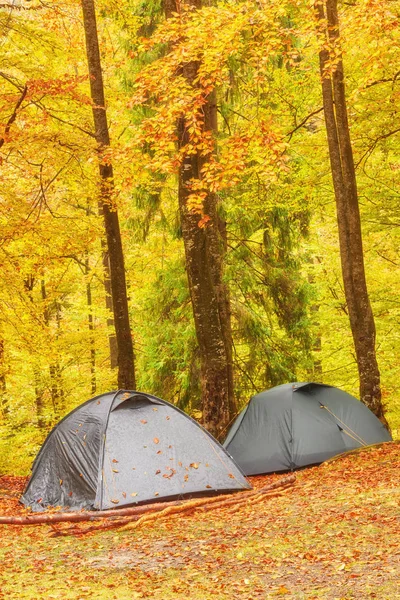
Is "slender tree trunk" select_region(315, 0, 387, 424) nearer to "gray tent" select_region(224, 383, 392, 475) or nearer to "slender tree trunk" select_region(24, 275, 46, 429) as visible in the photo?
"gray tent" select_region(224, 383, 392, 475)

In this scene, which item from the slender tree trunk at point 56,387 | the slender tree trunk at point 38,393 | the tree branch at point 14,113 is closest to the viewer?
the tree branch at point 14,113

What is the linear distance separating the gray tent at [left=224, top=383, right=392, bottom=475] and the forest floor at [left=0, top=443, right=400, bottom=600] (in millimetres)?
2680

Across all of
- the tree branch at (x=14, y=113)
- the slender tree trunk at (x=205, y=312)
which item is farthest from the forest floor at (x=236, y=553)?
the tree branch at (x=14, y=113)

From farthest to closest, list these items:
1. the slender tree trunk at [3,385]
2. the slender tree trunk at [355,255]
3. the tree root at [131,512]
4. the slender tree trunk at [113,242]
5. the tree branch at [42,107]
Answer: the slender tree trunk at [3,385] < the slender tree trunk at [113,242] < the slender tree trunk at [355,255] < the tree branch at [42,107] < the tree root at [131,512]

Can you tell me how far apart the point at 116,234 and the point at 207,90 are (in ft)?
13.8

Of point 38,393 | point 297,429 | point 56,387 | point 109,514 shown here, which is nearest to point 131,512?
point 109,514

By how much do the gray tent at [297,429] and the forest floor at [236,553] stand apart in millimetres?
2680

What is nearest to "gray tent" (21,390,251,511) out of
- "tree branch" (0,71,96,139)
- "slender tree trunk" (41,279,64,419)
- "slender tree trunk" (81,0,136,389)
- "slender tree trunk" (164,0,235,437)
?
"slender tree trunk" (164,0,235,437)

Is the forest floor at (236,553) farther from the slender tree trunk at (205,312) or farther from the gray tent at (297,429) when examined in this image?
the slender tree trunk at (205,312)

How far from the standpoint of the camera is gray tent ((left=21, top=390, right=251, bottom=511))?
28.0 ft

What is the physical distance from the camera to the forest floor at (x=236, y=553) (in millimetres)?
4910

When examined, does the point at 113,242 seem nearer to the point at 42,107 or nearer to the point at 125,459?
the point at 42,107

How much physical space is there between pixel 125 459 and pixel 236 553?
3188mm

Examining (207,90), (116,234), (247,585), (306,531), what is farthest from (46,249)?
(247,585)
